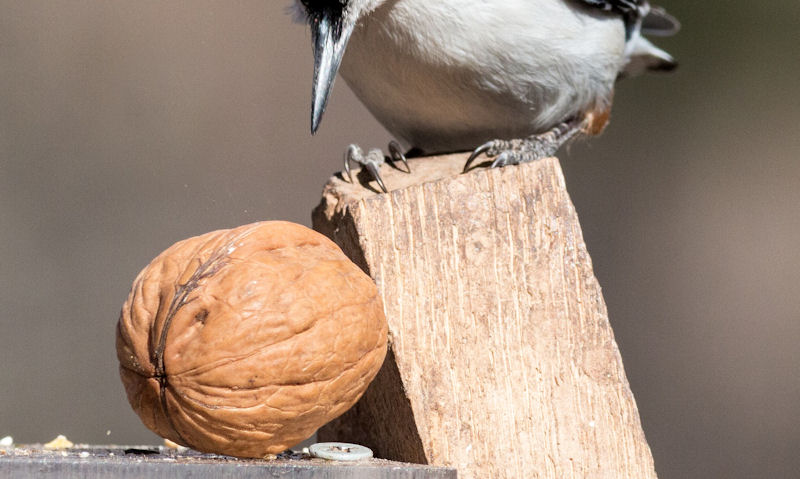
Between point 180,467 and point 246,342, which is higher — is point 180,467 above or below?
below

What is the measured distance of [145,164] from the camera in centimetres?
433

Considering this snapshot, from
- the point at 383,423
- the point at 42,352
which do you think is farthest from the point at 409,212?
the point at 42,352

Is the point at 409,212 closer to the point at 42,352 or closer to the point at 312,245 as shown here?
the point at 312,245

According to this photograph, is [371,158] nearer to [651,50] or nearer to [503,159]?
[503,159]

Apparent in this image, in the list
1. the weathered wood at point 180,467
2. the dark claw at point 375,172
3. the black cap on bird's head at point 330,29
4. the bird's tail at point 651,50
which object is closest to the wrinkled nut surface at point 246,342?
A: the weathered wood at point 180,467

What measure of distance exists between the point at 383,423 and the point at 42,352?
276 cm

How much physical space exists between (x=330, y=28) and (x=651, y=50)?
1.39m

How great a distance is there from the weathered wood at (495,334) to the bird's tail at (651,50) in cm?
144

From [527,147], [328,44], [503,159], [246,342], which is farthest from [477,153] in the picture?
[246,342]

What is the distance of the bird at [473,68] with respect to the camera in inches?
77.9

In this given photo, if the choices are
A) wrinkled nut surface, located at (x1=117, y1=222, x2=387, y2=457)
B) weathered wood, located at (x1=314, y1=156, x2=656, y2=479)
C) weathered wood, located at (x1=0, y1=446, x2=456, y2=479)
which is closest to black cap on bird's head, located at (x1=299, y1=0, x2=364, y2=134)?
weathered wood, located at (x1=314, y1=156, x2=656, y2=479)

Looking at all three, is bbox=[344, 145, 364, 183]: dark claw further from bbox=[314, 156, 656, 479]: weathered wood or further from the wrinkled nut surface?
the wrinkled nut surface

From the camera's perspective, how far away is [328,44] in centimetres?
190

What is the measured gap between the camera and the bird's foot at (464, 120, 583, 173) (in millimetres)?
1947
